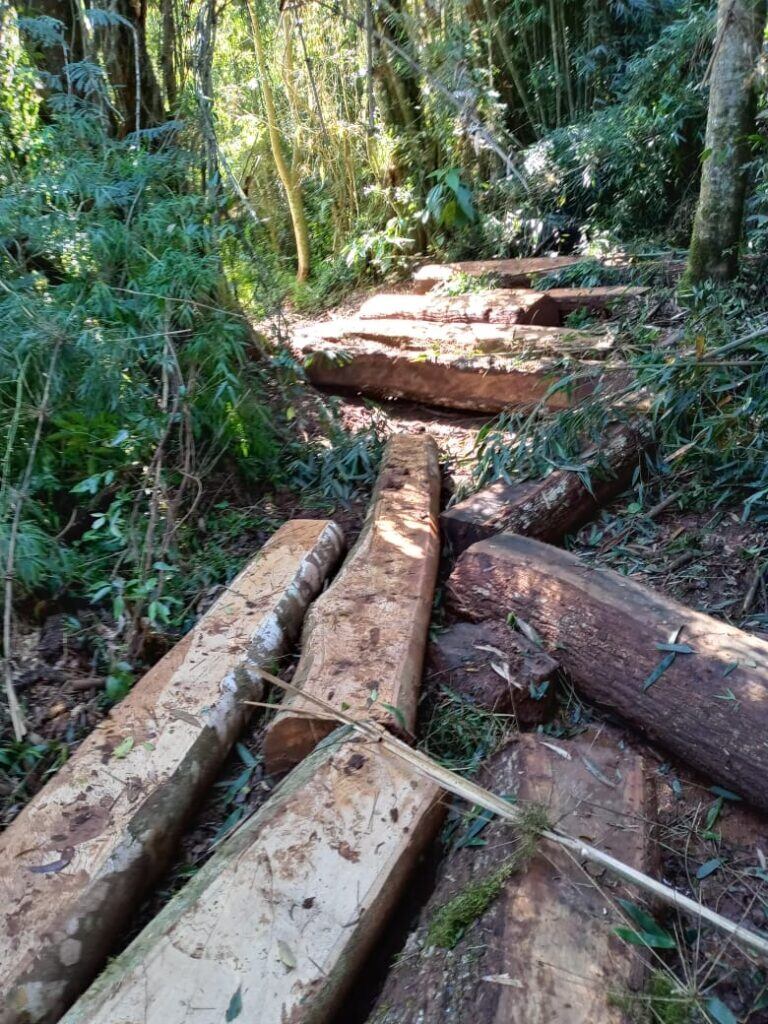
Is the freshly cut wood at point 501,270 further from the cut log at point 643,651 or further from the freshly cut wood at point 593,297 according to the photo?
the cut log at point 643,651

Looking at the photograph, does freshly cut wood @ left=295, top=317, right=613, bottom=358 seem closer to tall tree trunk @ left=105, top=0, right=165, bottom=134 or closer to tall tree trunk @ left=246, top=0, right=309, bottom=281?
tall tree trunk @ left=105, top=0, right=165, bottom=134

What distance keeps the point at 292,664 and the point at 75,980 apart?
1.25 metres

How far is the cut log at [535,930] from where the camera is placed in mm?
1582

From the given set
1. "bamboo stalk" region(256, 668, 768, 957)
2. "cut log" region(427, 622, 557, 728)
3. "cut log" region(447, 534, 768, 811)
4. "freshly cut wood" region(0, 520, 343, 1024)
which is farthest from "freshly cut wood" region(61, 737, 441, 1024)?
"cut log" region(447, 534, 768, 811)

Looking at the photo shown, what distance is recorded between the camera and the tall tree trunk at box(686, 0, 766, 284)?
4.13 metres

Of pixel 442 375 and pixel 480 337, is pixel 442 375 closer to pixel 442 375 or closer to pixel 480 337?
pixel 442 375

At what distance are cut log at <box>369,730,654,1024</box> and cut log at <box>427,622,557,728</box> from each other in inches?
13.9

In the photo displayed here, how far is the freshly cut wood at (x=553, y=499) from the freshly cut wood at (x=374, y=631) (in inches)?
6.3

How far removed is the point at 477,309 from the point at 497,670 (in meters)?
3.73

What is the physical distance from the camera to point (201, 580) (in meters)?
3.49

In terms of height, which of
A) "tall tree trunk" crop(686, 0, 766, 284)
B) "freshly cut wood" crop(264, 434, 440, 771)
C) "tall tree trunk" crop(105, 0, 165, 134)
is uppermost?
"tall tree trunk" crop(105, 0, 165, 134)

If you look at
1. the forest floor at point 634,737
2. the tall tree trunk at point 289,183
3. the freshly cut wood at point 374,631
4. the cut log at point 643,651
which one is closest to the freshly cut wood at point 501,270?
the tall tree trunk at point 289,183

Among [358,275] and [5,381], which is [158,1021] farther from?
[358,275]

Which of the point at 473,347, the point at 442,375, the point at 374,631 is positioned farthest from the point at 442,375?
the point at 374,631
